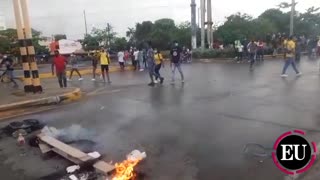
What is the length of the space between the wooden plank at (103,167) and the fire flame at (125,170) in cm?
10

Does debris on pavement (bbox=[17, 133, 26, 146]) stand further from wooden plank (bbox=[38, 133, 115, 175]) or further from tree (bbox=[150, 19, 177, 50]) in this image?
tree (bbox=[150, 19, 177, 50])

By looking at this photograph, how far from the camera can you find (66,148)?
20.4 feet

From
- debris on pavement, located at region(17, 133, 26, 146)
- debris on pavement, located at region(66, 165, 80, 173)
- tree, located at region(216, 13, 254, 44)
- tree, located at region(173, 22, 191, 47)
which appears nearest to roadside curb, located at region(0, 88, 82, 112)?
debris on pavement, located at region(17, 133, 26, 146)

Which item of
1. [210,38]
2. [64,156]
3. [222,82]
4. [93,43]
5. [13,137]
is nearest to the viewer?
[64,156]

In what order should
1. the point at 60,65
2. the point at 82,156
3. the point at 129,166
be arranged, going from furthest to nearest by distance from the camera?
the point at 60,65, the point at 82,156, the point at 129,166

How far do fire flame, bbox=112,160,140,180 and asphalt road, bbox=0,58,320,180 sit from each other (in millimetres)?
190

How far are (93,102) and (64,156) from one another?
5.35 metres

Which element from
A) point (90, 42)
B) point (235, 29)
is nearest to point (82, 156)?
point (235, 29)

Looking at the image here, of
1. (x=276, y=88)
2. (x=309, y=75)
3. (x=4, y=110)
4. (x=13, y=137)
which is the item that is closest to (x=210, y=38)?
A: (x=309, y=75)

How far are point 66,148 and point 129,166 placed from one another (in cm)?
142

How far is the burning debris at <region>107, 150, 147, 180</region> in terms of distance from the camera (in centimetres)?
507

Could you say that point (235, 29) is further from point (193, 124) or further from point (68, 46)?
point (193, 124)

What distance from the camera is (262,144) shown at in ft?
20.3

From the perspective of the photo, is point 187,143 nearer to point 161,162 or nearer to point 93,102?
point 161,162
